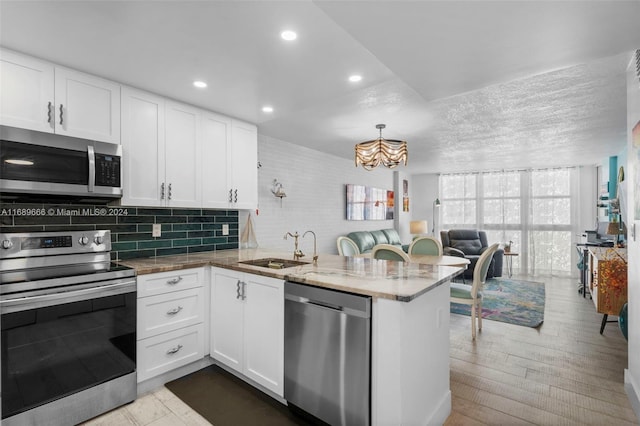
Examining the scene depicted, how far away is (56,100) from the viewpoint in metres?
2.22

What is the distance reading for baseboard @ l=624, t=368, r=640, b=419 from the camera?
6.87 feet

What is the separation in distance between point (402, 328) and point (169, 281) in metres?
1.80

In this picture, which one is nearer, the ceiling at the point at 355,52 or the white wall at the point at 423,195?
the ceiling at the point at 355,52

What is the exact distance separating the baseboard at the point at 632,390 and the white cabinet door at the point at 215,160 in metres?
3.53

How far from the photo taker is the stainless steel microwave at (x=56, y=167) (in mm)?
1993

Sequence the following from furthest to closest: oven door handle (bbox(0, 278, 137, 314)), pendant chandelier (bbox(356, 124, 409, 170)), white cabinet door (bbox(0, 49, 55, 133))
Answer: pendant chandelier (bbox(356, 124, 409, 170))
white cabinet door (bbox(0, 49, 55, 133))
oven door handle (bbox(0, 278, 137, 314))

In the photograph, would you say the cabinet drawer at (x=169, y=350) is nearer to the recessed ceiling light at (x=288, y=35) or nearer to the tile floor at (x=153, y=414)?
the tile floor at (x=153, y=414)

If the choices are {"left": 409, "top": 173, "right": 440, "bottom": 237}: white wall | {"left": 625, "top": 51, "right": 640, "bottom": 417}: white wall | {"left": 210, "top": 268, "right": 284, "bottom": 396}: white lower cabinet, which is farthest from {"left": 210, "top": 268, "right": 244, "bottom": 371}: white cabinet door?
{"left": 409, "top": 173, "right": 440, "bottom": 237}: white wall

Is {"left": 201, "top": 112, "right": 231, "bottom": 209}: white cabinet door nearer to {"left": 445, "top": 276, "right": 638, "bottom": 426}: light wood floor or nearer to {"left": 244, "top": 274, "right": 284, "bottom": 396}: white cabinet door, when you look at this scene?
{"left": 244, "top": 274, "right": 284, "bottom": 396}: white cabinet door

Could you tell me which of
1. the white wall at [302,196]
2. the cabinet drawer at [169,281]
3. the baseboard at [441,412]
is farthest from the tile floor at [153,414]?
the white wall at [302,196]

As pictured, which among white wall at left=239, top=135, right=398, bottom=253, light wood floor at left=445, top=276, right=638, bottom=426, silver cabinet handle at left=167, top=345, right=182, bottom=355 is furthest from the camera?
white wall at left=239, top=135, right=398, bottom=253

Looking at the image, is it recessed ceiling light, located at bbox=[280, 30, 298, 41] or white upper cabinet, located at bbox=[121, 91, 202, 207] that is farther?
white upper cabinet, located at bbox=[121, 91, 202, 207]

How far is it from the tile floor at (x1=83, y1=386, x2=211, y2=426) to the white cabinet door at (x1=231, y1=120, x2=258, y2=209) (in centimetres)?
182

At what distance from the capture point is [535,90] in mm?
2914
